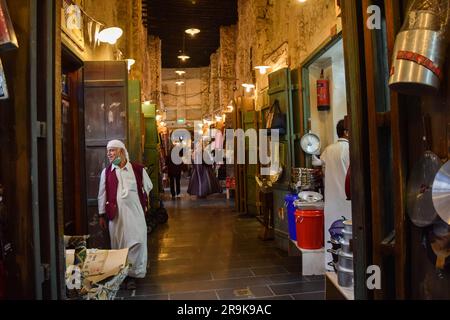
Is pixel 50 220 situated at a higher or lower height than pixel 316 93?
lower

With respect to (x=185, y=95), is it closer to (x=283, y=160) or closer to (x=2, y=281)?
(x=283, y=160)

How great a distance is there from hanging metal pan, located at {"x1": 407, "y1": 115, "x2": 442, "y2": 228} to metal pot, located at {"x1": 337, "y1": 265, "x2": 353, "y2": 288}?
125 cm

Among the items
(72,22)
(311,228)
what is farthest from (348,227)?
(72,22)

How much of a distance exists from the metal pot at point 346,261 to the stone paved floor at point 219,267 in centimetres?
128

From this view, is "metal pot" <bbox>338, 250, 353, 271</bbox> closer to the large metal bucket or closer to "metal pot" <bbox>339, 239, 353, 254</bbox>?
"metal pot" <bbox>339, 239, 353, 254</bbox>

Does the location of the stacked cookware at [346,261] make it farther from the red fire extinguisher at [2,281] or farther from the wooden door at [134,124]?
the wooden door at [134,124]

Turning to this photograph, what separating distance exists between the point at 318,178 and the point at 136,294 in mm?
2733

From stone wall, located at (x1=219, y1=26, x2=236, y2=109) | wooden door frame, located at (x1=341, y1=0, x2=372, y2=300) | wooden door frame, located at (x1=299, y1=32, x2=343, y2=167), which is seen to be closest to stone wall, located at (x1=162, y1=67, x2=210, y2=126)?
stone wall, located at (x1=219, y1=26, x2=236, y2=109)

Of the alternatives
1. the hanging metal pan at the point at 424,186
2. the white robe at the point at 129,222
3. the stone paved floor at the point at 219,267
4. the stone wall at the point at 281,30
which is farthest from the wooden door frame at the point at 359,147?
the white robe at the point at 129,222

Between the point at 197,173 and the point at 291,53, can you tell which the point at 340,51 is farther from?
the point at 197,173

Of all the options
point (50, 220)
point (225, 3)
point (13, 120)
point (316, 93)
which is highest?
point (225, 3)

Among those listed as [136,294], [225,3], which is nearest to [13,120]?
[136,294]

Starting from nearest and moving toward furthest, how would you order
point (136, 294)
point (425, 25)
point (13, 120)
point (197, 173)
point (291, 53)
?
point (425, 25) < point (13, 120) < point (136, 294) < point (291, 53) < point (197, 173)

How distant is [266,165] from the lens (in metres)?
7.27
